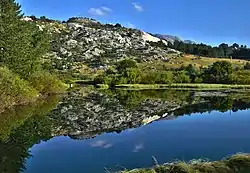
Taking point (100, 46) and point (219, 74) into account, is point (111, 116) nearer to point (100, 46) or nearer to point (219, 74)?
point (219, 74)

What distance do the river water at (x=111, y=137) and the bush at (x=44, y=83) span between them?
1251cm

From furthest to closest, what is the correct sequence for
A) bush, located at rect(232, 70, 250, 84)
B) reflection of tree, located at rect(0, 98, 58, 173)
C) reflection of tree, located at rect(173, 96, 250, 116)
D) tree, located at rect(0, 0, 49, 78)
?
bush, located at rect(232, 70, 250, 84)
tree, located at rect(0, 0, 49, 78)
reflection of tree, located at rect(173, 96, 250, 116)
reflection of tree, located at rect(0, 98, 58, 173)

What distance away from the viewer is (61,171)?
1708 centimetres

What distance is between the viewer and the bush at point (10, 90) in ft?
130

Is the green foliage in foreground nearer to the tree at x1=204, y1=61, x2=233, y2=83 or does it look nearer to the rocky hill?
the tree at x1=204, y1=61, x2=233, y2=83

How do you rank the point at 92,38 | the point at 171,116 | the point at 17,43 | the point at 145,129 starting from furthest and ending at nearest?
1. the point at 92,38
2. the point at 17,43
3. the point at 171,116
4. the point at 145,129

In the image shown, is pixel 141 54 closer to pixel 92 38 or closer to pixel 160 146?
pixel 92 38

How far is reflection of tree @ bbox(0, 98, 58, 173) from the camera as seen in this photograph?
58.5 ft

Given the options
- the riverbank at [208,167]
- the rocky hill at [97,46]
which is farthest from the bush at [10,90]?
the rocky hill at [97,46]

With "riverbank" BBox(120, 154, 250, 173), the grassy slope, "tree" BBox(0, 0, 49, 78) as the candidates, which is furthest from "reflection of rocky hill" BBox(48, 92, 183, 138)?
the grassy slope

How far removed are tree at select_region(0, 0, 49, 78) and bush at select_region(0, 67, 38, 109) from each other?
3950 millimetres

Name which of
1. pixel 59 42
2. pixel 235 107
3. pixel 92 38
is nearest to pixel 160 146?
pixel 235 107

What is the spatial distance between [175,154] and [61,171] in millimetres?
6190

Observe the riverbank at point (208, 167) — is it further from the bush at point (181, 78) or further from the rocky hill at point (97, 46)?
the rocky hill at point (97, 46)
